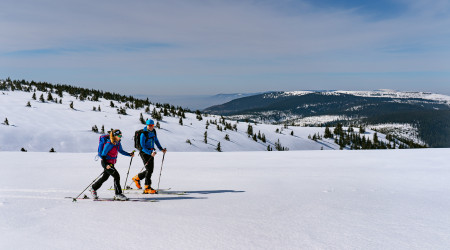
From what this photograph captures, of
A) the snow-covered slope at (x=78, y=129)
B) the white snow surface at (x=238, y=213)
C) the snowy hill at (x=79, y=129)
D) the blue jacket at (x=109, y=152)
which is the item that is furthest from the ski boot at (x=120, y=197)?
the snow-covered slope at (x=78, y=129)

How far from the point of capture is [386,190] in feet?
26.2

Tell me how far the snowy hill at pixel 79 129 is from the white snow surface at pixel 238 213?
16939 millimetres

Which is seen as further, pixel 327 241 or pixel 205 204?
pixel 205 204

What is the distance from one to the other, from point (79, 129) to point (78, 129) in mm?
94

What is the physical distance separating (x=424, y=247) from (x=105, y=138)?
6863mm

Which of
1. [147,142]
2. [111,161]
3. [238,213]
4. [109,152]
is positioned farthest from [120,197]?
[238,213]

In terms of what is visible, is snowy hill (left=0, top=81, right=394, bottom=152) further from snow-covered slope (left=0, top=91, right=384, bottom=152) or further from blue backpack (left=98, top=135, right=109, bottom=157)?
blue backpack (left=98, top=135, right=109, bottom=157)

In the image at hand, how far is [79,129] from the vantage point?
96.2 ft

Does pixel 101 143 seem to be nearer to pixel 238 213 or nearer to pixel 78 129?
pixel 238 213

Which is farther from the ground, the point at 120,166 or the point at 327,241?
the point at 327,241

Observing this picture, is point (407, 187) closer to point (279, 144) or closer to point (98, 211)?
point (98, 211)

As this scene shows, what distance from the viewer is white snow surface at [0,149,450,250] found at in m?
4.25

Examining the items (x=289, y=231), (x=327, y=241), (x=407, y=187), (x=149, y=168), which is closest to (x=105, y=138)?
(x=149, y=168)

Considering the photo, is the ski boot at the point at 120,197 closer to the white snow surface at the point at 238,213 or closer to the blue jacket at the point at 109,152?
the white snow surface at the point at 238,213
